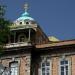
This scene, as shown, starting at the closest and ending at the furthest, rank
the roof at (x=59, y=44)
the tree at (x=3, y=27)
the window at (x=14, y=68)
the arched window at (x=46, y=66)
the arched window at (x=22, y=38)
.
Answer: the tree at (x=3, y=27), the roof at (x=59, y=44), the arched window at (x=46, y=66), the window at (x=14, y=68), the arched window at (x=22, y=38)

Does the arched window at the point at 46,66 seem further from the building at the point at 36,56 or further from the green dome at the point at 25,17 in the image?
the green dome at the point at 25,17

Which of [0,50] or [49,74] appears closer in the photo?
[0,50]

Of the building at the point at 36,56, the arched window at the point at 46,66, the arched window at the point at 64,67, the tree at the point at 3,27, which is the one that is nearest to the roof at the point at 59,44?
the building at the point at 36,56

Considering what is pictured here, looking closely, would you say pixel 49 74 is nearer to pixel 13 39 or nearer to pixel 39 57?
pixel 39 57

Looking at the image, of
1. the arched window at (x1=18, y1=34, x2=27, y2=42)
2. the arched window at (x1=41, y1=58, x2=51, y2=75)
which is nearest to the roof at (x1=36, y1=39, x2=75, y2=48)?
the arched window at (x1=41, y1=58, x2=51, y2=75)

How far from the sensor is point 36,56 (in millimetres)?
56750

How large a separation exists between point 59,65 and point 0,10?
19261mm

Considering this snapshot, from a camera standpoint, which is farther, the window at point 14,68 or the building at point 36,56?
the window at point 14,68

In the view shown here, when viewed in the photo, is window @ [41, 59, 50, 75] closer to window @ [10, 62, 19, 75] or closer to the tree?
window @ [10, 62, 19, 75]

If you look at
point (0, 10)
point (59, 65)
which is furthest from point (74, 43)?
point (0, 10)

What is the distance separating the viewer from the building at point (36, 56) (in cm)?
5491

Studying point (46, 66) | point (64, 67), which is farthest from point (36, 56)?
point (64, 67)

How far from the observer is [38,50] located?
56406 mm

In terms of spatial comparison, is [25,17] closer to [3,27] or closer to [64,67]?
[64,67]
